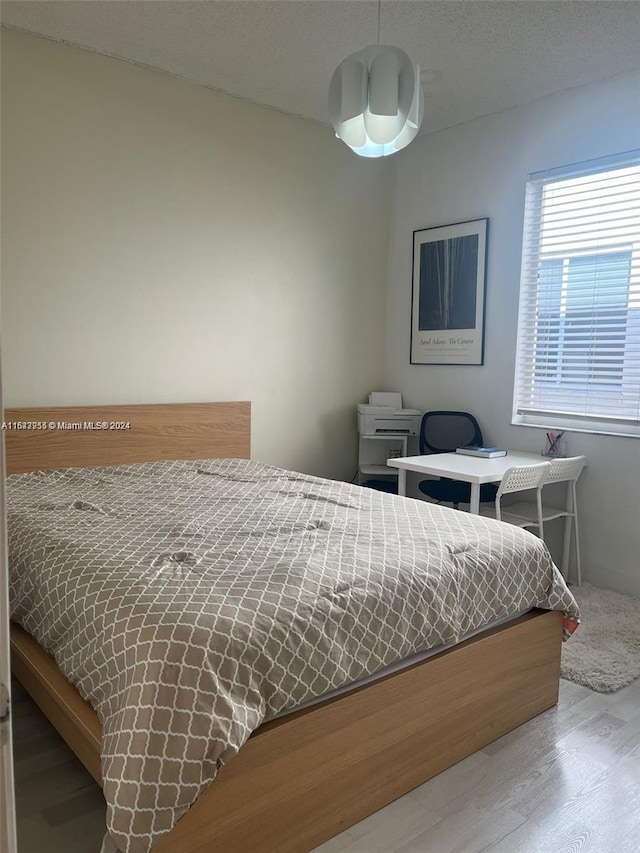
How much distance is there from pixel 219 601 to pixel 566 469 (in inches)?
91.0

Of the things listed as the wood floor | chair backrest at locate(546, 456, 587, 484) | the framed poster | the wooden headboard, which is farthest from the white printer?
the wood floor

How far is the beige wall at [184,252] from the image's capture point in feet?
10.3

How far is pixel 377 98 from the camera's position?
2.20 metres

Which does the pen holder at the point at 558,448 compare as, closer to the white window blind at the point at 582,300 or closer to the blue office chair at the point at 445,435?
the white window blind at the point at 582,300

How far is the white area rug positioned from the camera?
2516mm

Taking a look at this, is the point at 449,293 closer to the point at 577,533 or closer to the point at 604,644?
the point at 577,533

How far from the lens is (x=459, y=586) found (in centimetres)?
197

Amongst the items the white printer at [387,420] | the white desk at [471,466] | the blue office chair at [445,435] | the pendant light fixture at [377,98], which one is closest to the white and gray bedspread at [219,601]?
the white desk at [471,466]

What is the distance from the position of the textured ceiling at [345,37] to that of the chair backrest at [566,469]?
6.41 feet

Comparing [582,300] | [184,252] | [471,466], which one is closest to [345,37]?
[184,252]

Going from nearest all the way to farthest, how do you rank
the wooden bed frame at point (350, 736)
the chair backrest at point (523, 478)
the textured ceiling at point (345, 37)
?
the wooden bed frame at point (350, 736), the textured ceiling at point (345, 37), the chair backrest at point (523, 478)

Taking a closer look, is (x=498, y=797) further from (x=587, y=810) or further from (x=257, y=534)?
(x=257, y=534)

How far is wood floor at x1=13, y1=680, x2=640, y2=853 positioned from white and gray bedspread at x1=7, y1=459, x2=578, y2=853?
0.41 meters

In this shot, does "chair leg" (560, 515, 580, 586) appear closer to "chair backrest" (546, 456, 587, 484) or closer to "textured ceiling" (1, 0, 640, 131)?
"chair backrest" (546, 456, 587, 484)
